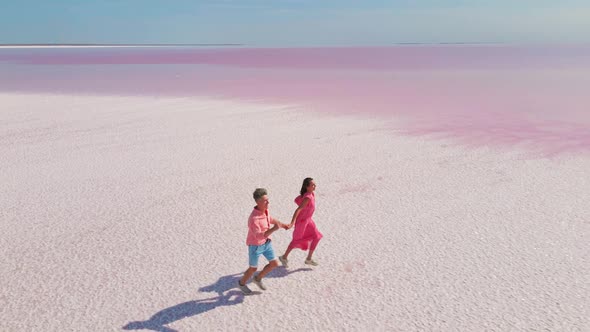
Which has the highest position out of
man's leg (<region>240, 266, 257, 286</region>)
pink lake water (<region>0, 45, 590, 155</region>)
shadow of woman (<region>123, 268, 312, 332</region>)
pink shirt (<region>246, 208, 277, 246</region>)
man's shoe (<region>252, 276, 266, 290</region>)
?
pink lake water (<region>0, 45, 590, 155</region>)

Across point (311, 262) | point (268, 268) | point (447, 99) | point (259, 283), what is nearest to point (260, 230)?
point (268, 268)

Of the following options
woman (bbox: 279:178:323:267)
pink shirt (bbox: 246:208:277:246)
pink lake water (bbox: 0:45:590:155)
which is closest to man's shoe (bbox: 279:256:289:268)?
woman (bbox: 279:178:323:267)

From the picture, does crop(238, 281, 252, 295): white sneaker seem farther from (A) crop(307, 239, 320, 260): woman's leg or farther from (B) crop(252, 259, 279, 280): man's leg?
(A) crop(307, 239, 320, 260): woman's leg

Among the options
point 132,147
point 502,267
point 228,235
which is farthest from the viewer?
point 132,147

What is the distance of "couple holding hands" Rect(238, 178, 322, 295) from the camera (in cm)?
382

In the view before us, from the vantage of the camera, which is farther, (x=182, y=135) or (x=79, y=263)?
(x=182, y=135)

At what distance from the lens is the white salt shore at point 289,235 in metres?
3.84

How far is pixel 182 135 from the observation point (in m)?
10.2

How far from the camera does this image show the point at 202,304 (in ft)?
13.0

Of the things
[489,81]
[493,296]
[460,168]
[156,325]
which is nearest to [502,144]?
[460,168]

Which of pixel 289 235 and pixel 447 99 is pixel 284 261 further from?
pixel 447 99

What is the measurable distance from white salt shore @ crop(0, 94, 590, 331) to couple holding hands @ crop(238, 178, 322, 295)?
19 cm

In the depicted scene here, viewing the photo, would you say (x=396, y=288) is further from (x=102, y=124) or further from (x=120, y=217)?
(x=102, y=124)

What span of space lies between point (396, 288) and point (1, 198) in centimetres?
530
